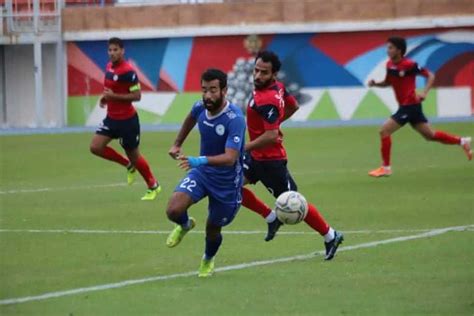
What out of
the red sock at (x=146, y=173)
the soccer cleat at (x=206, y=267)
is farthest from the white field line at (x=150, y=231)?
the red sock at (x=146, y=173)

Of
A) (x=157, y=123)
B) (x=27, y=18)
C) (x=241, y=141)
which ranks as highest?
(x=241, y=141)

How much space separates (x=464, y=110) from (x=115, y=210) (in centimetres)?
2237

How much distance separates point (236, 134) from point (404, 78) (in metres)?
10.5

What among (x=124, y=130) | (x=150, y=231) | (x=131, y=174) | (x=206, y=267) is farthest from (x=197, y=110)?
(x=131, y=174)

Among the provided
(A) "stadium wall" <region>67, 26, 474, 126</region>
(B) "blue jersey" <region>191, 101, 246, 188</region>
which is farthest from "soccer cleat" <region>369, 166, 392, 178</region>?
(A) "stadium wall" <region>67, 26, 474, 126</region>

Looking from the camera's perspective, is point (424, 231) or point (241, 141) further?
point (424, 231)

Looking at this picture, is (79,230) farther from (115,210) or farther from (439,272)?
(439,272)

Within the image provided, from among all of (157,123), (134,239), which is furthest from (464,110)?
(134,239)

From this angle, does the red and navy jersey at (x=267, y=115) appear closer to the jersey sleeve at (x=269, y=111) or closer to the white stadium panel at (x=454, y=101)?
the jersey sleeve at (x=269, y=111)

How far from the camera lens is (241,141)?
11828 mm

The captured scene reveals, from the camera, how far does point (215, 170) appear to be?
11.9m

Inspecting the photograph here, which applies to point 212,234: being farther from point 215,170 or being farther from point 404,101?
point 404,101

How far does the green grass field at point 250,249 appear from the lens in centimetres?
1044

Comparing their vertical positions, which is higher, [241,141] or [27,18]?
[241,141]
